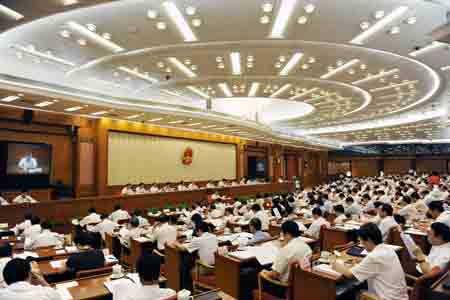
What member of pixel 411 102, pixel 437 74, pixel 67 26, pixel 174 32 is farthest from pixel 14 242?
pixel 411 102

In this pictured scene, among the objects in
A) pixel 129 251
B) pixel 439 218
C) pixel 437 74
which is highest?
pixel 437 74

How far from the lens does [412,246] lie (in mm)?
3676

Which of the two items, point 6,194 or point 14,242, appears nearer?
point 14,242

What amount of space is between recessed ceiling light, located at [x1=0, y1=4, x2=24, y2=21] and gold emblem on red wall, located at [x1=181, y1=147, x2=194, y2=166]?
1490 centimetres

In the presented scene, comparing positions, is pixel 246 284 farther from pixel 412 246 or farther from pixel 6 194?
pixel 6 194

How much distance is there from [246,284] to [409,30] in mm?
5707

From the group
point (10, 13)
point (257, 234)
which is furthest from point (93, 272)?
point (10, 13)

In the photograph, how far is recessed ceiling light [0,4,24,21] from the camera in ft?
13.1

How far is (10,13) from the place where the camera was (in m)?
4.10

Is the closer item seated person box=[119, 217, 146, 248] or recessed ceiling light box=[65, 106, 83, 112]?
seated person box=[119, 217, 146, 248]

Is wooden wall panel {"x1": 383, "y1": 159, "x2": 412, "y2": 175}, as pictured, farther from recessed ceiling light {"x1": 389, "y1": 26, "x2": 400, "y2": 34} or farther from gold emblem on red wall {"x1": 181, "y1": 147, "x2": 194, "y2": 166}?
recessed ceiling light {"x1": 389, "y1": 26, "x2": 400, "y2": 34}

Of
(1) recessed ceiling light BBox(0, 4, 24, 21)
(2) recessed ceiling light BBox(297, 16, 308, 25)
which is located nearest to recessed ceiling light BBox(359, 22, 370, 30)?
→ (2) recessed ceiling light BBox(297, 16, 308, 25)

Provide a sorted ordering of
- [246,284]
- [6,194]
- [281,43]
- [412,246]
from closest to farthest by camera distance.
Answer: [412,246] < [246,284] < [281,43] < [6,194]

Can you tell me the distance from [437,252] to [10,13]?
5.84m
